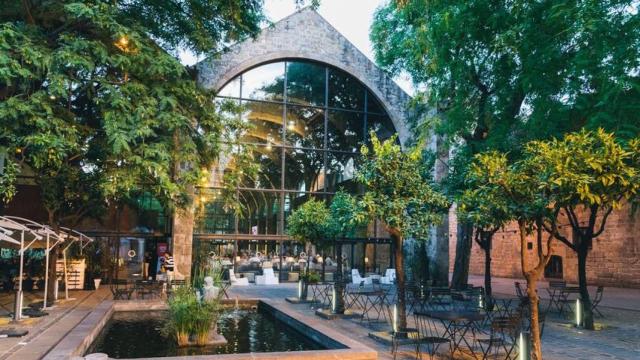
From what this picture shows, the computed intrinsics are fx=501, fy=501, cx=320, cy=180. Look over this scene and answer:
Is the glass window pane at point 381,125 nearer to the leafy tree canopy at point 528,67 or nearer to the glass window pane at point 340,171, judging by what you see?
the glass window pane at point 340,171

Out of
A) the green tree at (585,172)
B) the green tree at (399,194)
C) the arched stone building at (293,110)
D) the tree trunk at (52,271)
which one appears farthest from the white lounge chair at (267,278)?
the green tree at (585,172)

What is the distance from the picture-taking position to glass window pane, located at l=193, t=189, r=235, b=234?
63.8 ft

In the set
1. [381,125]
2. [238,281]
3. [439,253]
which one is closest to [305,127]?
[381,125]

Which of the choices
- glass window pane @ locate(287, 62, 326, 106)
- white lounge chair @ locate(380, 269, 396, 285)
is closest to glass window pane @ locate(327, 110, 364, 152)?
glass window pane @ locate(287, 62, 326, 106)

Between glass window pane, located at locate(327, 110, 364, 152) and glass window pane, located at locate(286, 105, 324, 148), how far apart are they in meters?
0.45

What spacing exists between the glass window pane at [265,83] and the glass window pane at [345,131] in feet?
8.58

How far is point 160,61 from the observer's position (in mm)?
10914

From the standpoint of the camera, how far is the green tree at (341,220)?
9.01 meters

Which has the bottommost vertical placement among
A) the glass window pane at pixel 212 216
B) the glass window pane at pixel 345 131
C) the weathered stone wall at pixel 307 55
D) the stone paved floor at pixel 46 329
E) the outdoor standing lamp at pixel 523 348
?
the stone paved floor at pixel 46 329

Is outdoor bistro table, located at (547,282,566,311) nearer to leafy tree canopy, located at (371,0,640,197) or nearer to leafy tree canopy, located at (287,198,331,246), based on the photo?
leafy tree canopy, located at (371,0,640,197)

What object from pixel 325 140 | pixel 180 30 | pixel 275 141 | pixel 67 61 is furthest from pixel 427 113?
pixel 67 61

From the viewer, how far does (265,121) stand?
827 inches

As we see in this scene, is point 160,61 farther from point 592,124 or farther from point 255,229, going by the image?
point 255,229

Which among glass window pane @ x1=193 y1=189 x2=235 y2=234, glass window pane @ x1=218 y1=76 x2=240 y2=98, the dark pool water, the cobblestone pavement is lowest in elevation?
the dark pool water
